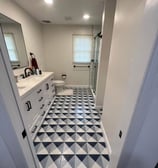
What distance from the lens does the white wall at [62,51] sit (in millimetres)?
3954

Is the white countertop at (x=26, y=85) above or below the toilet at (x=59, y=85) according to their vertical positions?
above

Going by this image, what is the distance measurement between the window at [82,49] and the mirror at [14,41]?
6.73 feet

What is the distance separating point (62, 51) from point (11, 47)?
219 cm

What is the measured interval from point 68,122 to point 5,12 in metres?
2.54

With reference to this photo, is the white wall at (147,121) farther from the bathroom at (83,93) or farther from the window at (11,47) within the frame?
the window at (11,47)

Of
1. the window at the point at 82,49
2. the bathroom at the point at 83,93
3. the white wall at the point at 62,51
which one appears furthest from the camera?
the window at the point at 82,49

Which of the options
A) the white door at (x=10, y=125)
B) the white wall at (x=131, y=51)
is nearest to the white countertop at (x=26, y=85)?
the white door at (x=10, y=125)

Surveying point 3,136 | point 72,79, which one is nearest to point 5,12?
point 3,136

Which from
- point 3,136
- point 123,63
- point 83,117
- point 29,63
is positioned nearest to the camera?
point 3,136

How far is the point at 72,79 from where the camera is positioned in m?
4.54

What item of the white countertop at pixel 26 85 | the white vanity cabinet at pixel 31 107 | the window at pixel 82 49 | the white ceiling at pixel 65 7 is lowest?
the white vanity cabinet at pixel 31 107

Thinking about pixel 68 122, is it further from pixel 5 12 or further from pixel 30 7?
pixel 30 7

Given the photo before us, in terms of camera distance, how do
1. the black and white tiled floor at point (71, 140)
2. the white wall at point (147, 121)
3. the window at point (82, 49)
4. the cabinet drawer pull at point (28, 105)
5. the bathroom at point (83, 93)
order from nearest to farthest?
the white wall at point (147, 121) < the bathroom at point (83, 93) < the black and white tiled floor at point (71, 140) < the cabinet drawer pull at point (28, 105) < the window at point (82, 49)

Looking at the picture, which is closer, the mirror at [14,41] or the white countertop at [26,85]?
the white countertop at [26,85]
